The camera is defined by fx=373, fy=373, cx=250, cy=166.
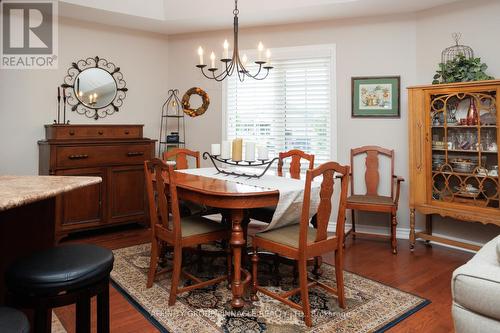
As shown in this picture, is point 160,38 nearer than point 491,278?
No

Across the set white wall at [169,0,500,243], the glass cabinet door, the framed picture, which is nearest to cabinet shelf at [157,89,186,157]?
white wall at [169,0,500,243]

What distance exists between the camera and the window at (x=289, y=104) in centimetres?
437

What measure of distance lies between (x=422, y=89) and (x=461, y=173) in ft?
2.84

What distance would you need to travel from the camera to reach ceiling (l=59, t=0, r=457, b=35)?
381 centimetres

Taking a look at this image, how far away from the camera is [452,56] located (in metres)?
3.71

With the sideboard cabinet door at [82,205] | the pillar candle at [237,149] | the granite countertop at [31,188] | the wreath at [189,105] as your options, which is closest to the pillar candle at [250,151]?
the pillar candle at [237,149]

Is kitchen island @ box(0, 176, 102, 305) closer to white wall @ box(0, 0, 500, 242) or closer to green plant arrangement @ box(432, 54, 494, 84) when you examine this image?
white wall @ box(0, 0, 500, 242)

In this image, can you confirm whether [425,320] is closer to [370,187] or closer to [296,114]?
[370,187]

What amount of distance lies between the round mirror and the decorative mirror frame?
0.03m

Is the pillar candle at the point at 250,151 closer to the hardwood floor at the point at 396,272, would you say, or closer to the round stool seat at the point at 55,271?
the hardwood floor at the point at 396,272

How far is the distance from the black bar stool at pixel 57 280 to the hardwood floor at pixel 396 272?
0.79m

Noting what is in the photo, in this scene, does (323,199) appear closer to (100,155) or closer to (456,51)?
(456,51)

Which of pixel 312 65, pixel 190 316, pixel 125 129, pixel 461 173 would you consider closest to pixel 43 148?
pixel 125 129

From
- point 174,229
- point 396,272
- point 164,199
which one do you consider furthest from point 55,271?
point 396,272
